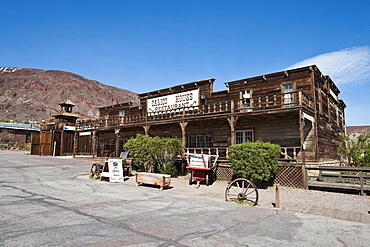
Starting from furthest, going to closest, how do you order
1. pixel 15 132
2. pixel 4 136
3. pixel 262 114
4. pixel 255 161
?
pixel 15 132 < pixel 4 136 < pixel 262 114 < pixel 255 161

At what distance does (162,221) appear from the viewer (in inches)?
257

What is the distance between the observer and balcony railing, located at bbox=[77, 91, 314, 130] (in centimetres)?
1533

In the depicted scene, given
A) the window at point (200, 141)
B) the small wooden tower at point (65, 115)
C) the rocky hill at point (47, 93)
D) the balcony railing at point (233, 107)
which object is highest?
the rocky hill at point (47, 93)

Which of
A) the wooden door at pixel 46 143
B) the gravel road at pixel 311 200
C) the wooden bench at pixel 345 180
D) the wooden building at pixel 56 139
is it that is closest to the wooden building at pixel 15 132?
the wooden building at pixel 56 139

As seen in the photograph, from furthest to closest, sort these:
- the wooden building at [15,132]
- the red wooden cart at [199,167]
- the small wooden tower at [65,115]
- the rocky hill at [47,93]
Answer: the rocky hill at [47,93] → the wooden building at [15,132] → the small wooden tower at [65,115] → the red wooden cart at [199,167]

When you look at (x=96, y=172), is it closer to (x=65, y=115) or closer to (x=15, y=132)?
(x=65, y=115)

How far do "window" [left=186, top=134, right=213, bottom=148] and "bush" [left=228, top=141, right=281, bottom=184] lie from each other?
7753 millimetres

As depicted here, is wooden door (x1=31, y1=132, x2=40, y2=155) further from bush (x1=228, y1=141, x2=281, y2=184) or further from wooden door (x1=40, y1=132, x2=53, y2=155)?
bush (x1=228, y1=141, x2=281, y2=184)

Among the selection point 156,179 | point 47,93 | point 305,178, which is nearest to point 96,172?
point 156,179

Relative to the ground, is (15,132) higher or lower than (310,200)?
higher

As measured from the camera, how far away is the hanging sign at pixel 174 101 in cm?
2220

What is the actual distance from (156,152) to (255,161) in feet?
22.1

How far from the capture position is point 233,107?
55.3 feet

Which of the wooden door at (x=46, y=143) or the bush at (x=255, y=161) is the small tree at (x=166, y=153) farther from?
the wooden door at (x=46, y=143)
